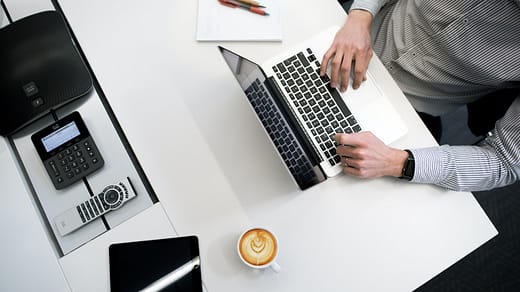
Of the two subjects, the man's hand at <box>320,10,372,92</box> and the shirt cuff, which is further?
the shirt cuff

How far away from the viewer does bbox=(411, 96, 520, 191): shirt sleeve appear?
0.86 meters

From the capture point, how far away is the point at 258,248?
816 mm

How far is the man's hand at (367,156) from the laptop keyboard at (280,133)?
83mm

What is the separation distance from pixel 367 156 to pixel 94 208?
60 centimetres

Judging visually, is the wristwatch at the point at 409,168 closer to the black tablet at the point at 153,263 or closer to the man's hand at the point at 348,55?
the man's hand at the point at 348,55

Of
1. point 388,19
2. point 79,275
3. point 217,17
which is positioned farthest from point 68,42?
point 388,19

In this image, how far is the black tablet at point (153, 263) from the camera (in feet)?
2.78

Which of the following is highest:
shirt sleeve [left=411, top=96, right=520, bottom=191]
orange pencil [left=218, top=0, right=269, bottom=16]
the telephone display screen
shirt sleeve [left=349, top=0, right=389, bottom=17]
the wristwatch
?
orange pencil [left=218, top=0, right=269, bottom=16]

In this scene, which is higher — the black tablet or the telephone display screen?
the telephone display screen

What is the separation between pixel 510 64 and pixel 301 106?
0.47 meters

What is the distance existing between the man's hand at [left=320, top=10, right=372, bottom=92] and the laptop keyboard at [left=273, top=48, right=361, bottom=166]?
0.03 meters

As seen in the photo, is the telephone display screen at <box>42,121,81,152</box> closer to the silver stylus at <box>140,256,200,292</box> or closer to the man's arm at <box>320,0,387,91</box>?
the silver stylus at <box>140,256,200,292</box>

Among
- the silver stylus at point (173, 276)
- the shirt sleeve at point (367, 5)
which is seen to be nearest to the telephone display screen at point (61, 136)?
the silver stylus at point (173, 276)

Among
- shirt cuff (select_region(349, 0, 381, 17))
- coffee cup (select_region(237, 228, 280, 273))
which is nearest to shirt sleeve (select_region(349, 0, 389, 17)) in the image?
shirt cuff (select_region(349, 0, 381, 17))
